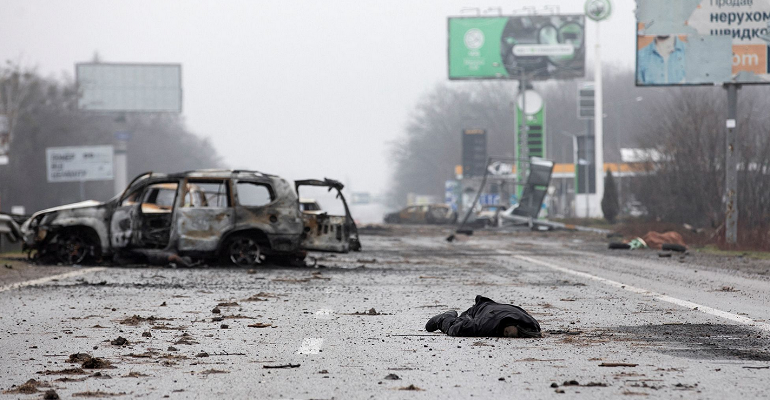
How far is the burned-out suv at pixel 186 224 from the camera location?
19.4 meters

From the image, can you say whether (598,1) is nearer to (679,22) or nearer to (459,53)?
(459,53)

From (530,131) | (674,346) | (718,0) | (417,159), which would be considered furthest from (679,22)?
(417,159)

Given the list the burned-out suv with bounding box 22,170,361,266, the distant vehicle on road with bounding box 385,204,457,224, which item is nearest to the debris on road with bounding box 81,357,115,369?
the burned-out suv with bounding box 22,170,361,266

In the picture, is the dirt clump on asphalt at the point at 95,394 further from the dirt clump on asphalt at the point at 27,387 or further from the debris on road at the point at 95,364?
the debris on road at the point at 95,364

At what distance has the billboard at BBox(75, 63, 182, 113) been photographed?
81312 millimetres

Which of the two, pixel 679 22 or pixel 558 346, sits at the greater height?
pixel 679 22

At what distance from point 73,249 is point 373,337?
1223cm

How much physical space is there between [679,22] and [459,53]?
121ft

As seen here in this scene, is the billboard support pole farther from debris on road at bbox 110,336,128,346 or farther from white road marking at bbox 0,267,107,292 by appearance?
debris on road at bbox 110,336,128,346

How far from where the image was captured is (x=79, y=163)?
74938 mm

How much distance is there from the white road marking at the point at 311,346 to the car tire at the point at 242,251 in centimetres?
1093

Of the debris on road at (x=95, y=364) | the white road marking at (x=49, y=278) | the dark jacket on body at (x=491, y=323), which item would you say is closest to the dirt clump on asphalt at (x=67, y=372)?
the debris on road at (x=95, y=364)

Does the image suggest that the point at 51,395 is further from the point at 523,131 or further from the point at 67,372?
the point at 523,131

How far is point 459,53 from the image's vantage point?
218ft
